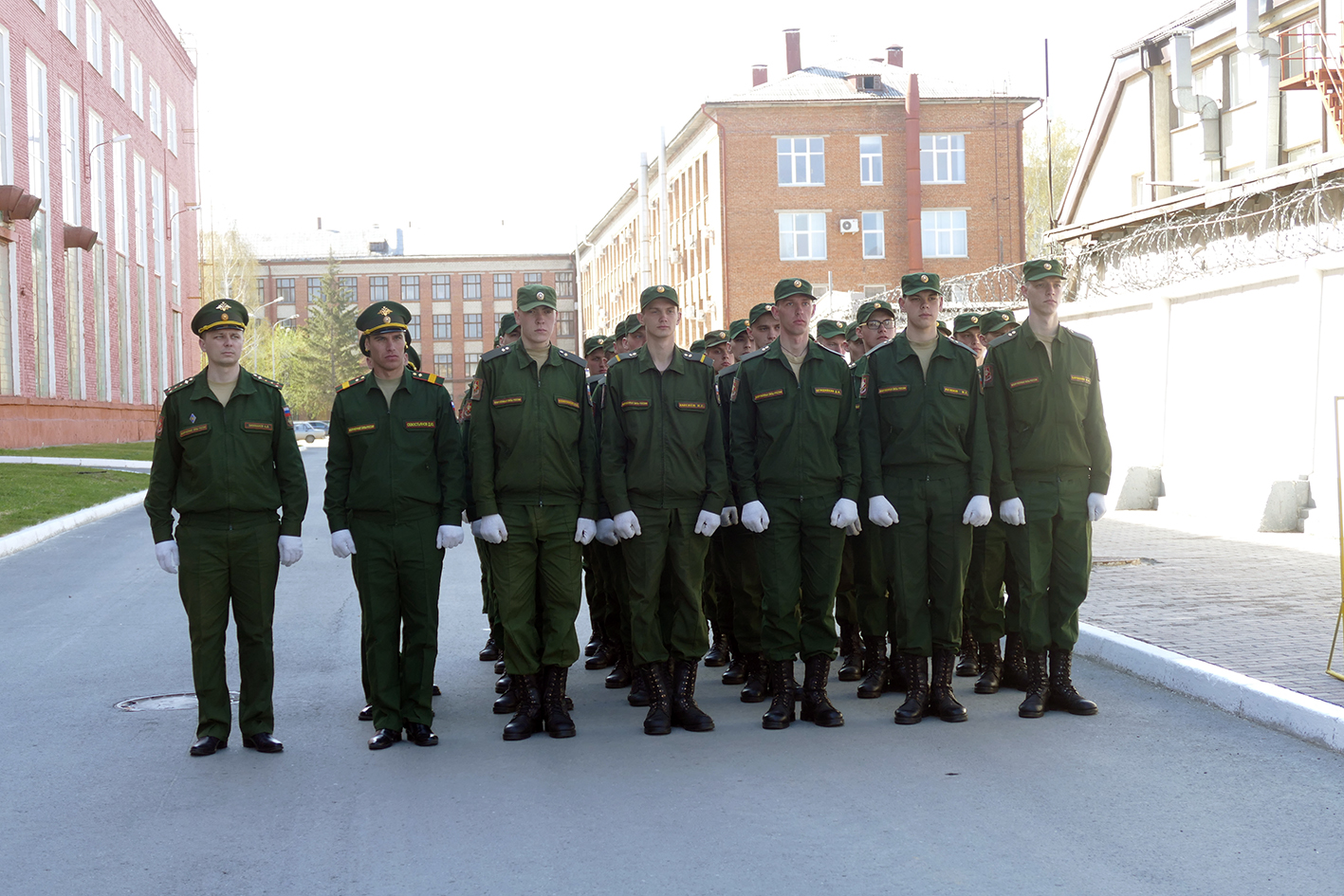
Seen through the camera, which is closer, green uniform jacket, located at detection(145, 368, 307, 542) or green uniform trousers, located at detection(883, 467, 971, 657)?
green uniform jacket, located at detection(145, 368, 307, 542)

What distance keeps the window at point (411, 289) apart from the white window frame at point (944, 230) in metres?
59.2

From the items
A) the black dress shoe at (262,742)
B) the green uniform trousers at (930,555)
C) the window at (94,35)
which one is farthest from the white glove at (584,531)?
the window at (94,35)

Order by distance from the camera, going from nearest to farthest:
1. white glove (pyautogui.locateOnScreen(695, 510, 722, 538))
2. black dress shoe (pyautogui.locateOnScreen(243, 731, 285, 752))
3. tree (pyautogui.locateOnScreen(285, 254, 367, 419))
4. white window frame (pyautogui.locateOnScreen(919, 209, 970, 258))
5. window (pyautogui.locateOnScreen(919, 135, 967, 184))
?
black dress shoe (pyautogui.locateOnScreen(243, 731, 285, 752))
white glove (pyautogui.locateOnScreen(695, 510, 722, 538))
window (pyautogui.locateOnScreen(919, 135, 967, 184))
white window frame (pyautogui.locateOnScreen(919, 209, 970, 258))
tree (pyautogui.locateOnScreen(285, 254, 367, 419))

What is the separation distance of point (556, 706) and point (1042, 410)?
3044mm

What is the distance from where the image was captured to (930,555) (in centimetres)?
735

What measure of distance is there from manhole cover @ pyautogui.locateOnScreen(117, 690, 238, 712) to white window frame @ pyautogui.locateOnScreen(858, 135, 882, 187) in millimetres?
53299

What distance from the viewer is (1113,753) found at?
20.8ft

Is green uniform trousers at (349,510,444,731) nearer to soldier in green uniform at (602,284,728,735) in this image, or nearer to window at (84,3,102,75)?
soldier in green uniform at (602,284,728,735)

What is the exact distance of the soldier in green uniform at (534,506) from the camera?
6891 mm

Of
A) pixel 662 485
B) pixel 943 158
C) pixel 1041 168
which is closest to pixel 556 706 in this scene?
pixel 662 485

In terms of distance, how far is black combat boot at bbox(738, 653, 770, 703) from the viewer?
25.4 feet

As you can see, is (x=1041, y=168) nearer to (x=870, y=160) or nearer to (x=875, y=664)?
(x=870, y=160)

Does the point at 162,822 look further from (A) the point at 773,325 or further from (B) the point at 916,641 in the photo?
(A) the point at 773,325

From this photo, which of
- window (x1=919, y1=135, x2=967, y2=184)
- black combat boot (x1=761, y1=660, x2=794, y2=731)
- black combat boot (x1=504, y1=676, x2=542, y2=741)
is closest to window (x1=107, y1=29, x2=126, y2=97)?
window (x1=919, y1=135, x2=967, y2=184)
